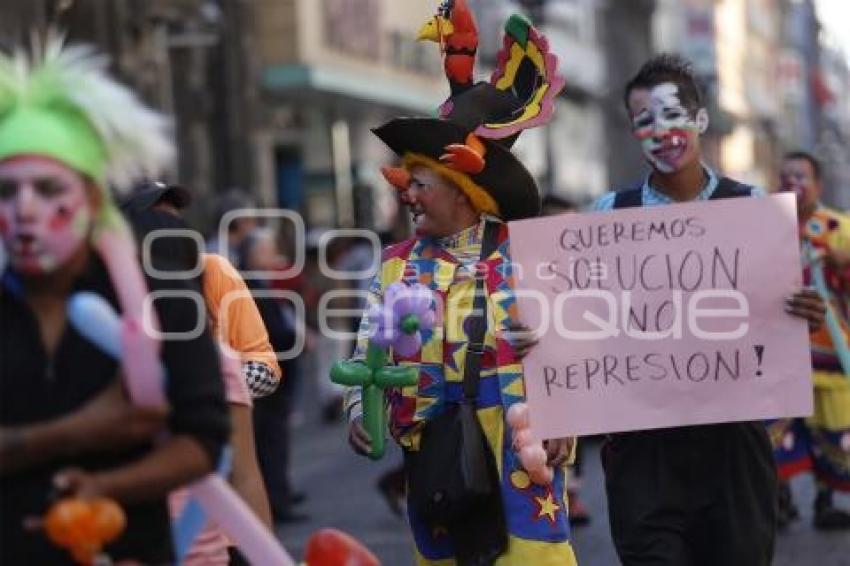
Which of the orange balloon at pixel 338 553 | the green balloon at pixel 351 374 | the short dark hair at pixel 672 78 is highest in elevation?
the short dark hair at pixel 672 78

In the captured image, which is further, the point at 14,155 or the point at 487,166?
the point at 487,166

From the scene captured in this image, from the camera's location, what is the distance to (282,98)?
105ft

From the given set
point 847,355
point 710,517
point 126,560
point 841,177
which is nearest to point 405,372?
point 710,517

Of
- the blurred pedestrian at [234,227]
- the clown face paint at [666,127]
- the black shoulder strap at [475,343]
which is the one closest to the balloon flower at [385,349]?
the black shoulder strap at [475,343]

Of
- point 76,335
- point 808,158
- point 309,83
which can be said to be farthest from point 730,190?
point 309,83

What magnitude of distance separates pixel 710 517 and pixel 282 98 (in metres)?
26.3

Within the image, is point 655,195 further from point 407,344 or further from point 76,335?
point 76,335

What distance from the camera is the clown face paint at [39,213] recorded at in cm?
370

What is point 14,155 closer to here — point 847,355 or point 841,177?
point 847,355

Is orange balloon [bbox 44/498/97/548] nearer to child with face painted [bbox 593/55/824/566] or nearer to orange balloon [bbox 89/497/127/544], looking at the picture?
orange balloon [bbox 89/497/127/544]

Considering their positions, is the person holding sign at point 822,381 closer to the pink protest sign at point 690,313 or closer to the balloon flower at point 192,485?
the pink protest sign at point 690,313

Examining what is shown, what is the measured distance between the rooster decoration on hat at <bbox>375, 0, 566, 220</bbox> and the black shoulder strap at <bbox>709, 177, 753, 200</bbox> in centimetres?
58

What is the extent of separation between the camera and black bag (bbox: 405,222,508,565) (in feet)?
18.5

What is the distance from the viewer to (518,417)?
223 inches
